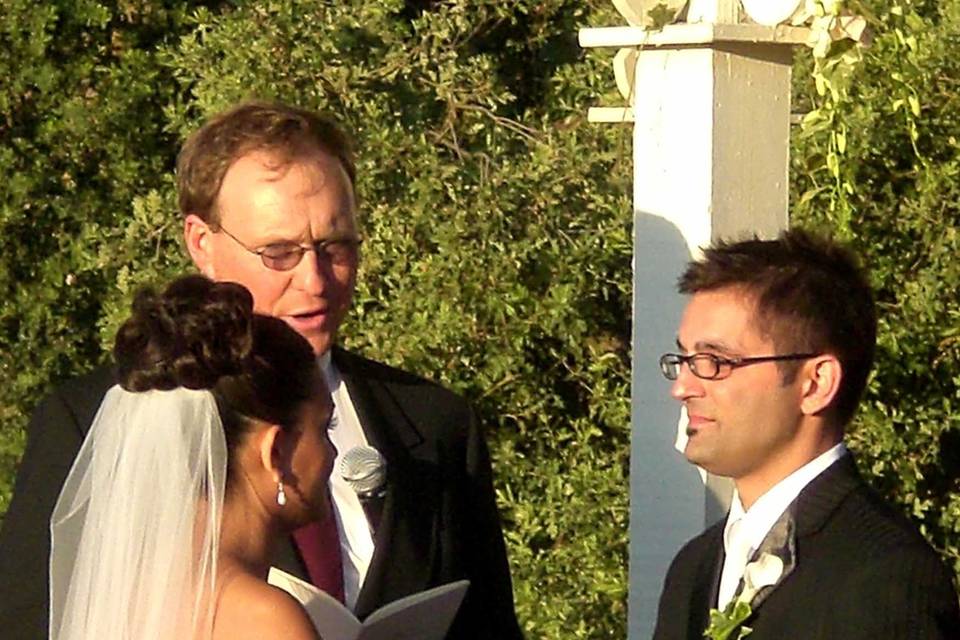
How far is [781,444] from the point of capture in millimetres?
3684

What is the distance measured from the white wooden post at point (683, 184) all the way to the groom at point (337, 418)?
558 mm

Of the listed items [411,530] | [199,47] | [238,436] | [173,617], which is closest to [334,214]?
[411,530]

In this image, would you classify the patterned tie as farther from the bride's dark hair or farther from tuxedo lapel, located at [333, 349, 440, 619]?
the bride's dark hair

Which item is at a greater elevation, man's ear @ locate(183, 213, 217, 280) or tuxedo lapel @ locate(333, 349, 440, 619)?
man's ear @ locate(183, 213, 217, 280)

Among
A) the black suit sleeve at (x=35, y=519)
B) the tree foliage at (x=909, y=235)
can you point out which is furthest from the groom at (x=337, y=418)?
the tree foliage at (x=909, y=235)

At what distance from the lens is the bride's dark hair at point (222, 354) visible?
2.84 m

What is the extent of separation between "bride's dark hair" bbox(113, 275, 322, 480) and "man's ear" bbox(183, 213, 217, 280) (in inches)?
26.2

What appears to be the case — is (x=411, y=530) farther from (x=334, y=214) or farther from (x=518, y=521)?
(x=518, y=521)

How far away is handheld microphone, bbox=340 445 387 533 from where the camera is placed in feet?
11.8

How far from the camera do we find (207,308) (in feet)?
9.43

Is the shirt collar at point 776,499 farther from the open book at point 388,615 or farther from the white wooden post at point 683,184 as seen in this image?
the open book at point 388,615

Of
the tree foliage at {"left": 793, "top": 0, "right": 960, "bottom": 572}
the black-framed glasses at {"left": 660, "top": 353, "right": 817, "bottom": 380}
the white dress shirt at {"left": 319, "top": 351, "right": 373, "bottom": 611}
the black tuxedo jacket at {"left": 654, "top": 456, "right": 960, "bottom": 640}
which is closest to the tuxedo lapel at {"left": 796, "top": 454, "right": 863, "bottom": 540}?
the black tuxedo jacket at {"left": 654, "top": 456, "right": 960, "bottom": 640}

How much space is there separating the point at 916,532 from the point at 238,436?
1.39 m

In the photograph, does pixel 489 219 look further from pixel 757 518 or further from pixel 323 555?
pixel 323 555
